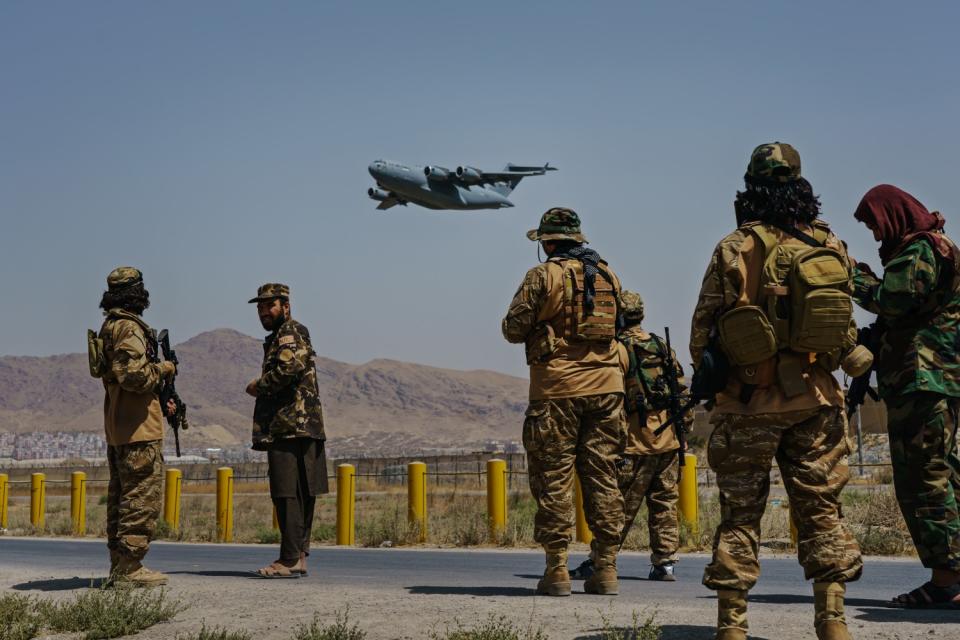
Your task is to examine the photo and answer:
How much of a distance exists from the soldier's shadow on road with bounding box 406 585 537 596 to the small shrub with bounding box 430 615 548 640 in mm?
1488

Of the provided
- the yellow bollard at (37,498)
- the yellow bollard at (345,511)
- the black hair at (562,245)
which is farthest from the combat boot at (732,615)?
the yellow bollard at (37,498)

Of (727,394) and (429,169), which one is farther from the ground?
(429,169)

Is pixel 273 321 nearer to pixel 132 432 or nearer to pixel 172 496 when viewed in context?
pixel 132 432

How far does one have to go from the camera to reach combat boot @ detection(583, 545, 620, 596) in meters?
7.63

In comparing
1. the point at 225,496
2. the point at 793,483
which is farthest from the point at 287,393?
the point at 225,496

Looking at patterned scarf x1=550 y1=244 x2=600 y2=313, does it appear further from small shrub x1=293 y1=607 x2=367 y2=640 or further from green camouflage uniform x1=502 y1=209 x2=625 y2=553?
small shrub x1=293 y1=607 x2=367 y2=640

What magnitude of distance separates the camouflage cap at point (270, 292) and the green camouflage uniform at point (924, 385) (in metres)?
4.42

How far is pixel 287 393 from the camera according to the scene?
30.6ft

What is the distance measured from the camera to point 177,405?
919cm

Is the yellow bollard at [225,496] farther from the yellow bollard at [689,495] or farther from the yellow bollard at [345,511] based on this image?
the yellow bollard at [689,495]

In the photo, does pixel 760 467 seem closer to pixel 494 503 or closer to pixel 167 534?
pixel 494 503

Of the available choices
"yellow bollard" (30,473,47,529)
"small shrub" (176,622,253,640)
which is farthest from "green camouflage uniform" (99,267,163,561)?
"yellow bollard" (30,473,47,529)

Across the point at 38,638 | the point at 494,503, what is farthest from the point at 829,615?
the point at 494,503

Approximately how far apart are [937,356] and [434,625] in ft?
9.93
